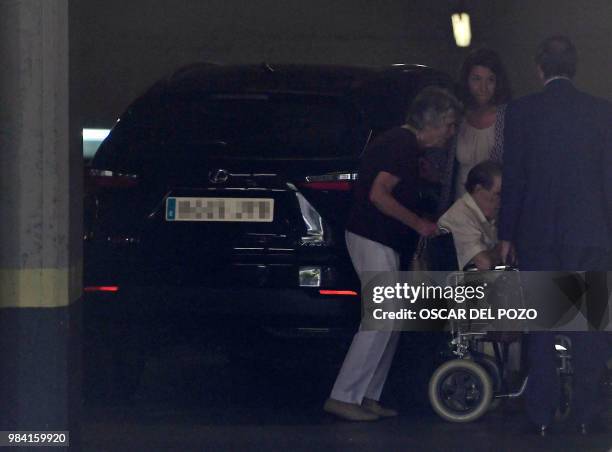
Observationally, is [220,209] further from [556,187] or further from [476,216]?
[556,187]

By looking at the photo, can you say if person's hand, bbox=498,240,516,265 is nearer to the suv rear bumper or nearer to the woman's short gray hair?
the woman's short gray hair

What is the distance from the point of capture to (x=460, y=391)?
286 inches

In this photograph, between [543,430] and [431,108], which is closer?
[543,430]

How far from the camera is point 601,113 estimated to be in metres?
6.69

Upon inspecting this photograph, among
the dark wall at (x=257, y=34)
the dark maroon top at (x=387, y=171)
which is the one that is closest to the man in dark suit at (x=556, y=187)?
the dark maroon top at (x=387, y=171)

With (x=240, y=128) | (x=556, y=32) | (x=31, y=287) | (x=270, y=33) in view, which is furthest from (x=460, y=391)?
(x=270, y=33)

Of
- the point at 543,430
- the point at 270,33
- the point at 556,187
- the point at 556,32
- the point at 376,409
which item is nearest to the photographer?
the point at 556,187

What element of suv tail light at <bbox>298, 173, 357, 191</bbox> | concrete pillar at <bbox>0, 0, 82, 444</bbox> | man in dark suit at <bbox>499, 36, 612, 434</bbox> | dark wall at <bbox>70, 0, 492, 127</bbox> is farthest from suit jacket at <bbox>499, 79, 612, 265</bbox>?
dark wall at <bbox>70, 0, 492, 127</bbox>

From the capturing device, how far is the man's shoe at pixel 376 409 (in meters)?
7.39

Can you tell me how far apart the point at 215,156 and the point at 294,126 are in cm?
46

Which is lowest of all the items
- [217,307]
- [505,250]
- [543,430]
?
[543,430]

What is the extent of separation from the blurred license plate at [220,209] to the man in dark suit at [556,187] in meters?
1.16

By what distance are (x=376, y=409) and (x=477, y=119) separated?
150 cm

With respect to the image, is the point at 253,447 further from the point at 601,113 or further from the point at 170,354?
the point at 170,354
